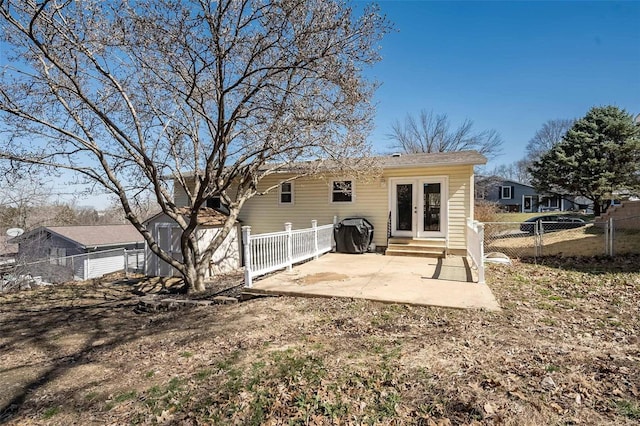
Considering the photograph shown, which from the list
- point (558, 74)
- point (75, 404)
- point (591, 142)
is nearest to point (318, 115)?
point (75, 404)

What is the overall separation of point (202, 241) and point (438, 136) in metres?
22.0

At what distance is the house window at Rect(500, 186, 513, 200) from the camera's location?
35.2 meters

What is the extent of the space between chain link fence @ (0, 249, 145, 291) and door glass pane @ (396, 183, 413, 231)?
474 inches

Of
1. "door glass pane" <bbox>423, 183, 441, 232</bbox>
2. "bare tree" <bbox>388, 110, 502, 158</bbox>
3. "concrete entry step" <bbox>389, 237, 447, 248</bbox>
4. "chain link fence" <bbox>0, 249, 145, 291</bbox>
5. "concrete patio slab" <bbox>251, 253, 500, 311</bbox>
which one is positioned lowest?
"chain link fence" <bbox>0, 249, 145, 291</bbox>

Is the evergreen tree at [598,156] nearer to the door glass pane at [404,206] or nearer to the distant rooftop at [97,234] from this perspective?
the door glass pane at [404,206]

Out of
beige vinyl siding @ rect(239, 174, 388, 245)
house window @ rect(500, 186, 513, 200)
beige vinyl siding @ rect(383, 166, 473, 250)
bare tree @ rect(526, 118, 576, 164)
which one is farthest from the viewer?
bare tree @ rect(526, 118, 576, 164)

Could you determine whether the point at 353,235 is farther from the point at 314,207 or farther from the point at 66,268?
the point at 66,268

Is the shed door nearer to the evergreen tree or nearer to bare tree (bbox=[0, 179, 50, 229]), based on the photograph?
bare tree (bbox=[0, 179, 50, 229])

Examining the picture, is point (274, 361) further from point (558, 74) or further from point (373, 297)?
point (558, 74)

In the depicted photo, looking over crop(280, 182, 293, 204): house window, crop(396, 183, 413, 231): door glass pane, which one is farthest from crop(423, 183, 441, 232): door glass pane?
crop(280, 182, 293, 204): house window

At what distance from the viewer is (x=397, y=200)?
10.6 meters

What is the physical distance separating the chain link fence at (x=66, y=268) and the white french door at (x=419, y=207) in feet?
39.5

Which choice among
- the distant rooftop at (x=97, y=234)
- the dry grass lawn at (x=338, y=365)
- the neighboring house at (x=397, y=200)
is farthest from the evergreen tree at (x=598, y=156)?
the distant rooftop at (x=97, y=234)

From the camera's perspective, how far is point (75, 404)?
2.94m
